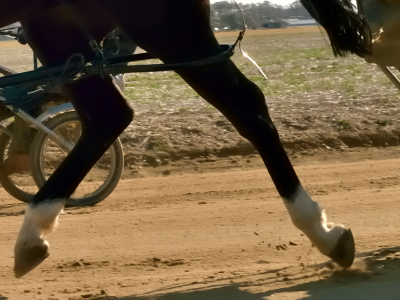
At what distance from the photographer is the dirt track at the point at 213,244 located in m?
3.17

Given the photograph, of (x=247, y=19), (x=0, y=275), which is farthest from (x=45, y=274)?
(x=247, y=19)

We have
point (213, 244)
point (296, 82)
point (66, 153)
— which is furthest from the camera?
point (296, 82)

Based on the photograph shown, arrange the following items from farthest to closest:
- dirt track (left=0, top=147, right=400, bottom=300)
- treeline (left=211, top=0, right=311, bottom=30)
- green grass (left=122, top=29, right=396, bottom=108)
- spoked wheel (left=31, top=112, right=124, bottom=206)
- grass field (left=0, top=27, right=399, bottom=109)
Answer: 1. green grass (left=122, top=29, right=396, bottom=108)
2. grass field (left=0, top=27, right=399, bottom=109)
3. spoked wheel (left=31, top=112, right=124, bottom=206)
4. treeline (left=211, top=0, right=311, bottom=30)
5. dirt track (left=0, top=147, right=400, bottom=300)

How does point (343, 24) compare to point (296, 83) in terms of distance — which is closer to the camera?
point (343, 24)

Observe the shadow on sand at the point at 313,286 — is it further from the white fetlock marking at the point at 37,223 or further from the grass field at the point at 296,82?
the grass field at the point at 296,82

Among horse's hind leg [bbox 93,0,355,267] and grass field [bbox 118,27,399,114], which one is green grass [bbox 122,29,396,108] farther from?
horse's hind leg [bbox 93,0,355,267]

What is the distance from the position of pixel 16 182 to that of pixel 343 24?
10.2 ft

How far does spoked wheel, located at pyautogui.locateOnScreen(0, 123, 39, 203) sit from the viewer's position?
542 cm

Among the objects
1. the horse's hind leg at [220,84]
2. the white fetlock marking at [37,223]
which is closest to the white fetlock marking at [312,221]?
the horse's hind leg at [220,84]

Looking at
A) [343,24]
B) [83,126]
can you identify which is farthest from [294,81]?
[83,126]

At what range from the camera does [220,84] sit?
307 centimetres

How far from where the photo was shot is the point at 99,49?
3.23 meters

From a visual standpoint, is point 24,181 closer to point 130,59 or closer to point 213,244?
point 213,244

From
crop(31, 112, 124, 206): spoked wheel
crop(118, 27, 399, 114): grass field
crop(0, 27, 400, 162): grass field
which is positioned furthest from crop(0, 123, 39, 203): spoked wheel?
crop(118, 27, 399, 114): grass field
